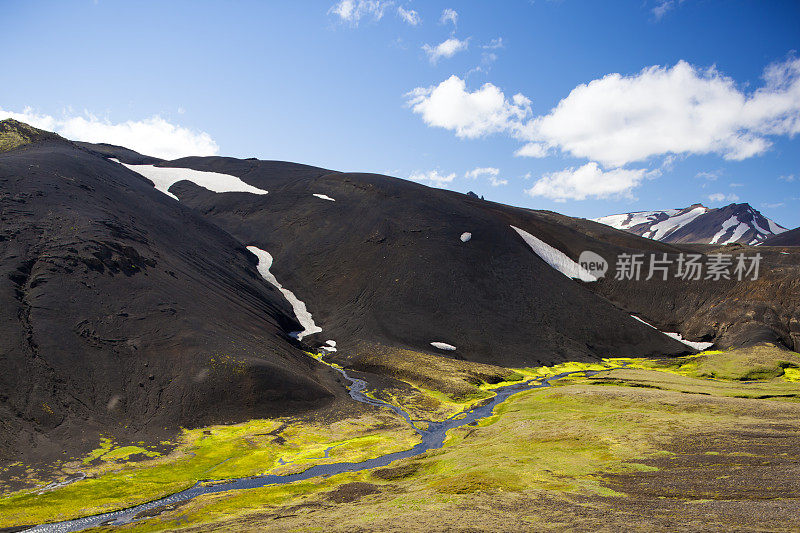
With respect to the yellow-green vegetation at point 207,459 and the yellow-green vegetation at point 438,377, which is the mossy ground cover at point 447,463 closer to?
the yellow-green vegetation at point 207,459

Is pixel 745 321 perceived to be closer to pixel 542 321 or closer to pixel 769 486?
pixel 542 321

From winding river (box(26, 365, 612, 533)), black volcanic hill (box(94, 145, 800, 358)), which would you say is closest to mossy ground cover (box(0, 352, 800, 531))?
winding river (box(26, 365, 612, 533))

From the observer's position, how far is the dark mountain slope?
319 ft

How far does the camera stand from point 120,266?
7156cm

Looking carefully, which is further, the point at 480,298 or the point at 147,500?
the point at 480,298

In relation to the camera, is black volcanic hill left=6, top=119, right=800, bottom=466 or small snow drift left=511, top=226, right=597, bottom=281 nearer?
black volcanic hill left=6, top=119, right=800, bottom=466

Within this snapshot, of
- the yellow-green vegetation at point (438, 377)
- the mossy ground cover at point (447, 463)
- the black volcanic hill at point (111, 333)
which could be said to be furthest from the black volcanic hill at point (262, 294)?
the mossy ground cover at point (447, 463)

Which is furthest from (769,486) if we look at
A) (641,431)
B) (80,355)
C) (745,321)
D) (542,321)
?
(745,321)

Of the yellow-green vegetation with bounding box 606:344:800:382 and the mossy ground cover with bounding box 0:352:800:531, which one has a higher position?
the yellow-green vegetation with bounding box 606:344:800:382

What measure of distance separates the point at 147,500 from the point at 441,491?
2416 centimetres

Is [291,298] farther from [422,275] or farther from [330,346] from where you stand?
[422,275]

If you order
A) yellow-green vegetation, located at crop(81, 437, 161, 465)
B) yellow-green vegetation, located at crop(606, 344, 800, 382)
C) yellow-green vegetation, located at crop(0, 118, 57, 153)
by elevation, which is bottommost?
yellow-green vegetation, located at crop(81, 437, 161, 465)

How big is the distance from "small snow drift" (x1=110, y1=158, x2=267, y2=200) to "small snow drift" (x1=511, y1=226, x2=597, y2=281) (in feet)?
301

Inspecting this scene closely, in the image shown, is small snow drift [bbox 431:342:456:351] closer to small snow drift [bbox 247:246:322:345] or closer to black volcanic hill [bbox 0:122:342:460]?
black volcanic hill [bbox 0:122:342:460]
